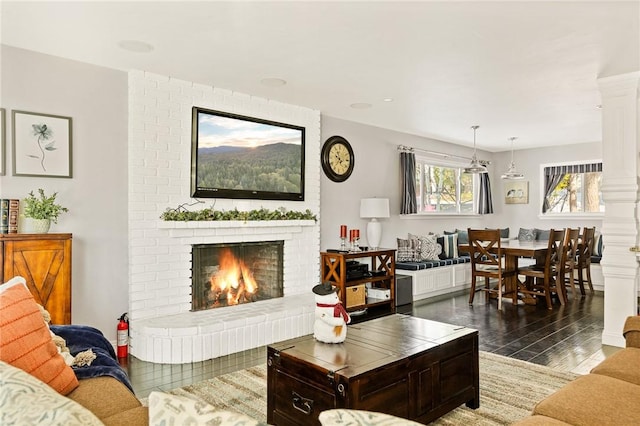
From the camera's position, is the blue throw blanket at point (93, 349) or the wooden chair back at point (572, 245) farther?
the wooden chair back at point (572, 245)

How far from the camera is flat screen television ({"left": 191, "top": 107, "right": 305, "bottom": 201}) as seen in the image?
4.35 meters

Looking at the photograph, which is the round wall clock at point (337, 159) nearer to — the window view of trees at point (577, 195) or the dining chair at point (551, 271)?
the dining chair at point (551, 271)

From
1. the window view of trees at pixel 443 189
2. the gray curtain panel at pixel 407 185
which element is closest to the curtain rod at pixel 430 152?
the gray curtain panel at pixel 407 185

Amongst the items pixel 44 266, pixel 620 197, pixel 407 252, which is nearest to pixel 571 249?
pixel 407 252

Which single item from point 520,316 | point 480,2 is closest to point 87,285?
point 480,2

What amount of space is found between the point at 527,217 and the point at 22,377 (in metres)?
9.11

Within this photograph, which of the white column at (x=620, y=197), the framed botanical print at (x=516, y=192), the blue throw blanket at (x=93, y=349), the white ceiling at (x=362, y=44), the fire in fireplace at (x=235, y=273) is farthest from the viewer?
the framed botanical print at (x=516, y=192)

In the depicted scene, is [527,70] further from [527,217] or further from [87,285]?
[527,217]

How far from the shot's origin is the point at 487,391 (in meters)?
2.96

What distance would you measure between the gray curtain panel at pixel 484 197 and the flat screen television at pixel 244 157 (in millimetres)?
4785

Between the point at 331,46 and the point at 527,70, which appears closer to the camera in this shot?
the point at 331,46

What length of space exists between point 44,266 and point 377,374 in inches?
97.6

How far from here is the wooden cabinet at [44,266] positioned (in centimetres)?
294

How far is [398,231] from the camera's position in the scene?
684 centimetres
